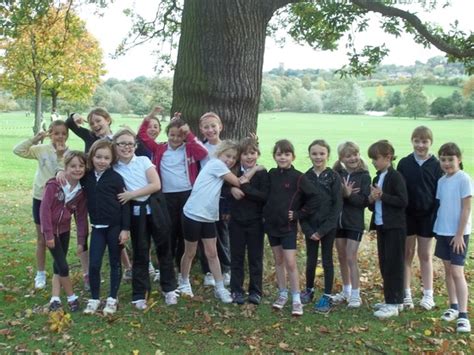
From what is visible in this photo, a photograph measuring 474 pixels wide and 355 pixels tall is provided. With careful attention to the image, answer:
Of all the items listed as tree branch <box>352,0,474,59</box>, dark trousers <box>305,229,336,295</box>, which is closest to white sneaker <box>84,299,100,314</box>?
dark trousers <box>305,229,336,295</box>

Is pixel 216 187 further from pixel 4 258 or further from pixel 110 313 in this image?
pixel 4 258

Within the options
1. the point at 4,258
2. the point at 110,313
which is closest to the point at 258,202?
the point at 110,313

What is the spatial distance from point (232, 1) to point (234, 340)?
4.32 meters

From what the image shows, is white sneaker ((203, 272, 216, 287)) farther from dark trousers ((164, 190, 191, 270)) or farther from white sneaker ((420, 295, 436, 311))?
white sneaker ((420, 295, 436, 311))

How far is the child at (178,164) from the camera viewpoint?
19.8 feet

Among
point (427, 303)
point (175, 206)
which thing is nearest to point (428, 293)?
point (427, 303)

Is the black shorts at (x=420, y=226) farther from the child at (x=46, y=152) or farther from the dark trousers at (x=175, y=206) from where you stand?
the child at (x=46, y=152)

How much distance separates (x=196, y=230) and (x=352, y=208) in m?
1.82

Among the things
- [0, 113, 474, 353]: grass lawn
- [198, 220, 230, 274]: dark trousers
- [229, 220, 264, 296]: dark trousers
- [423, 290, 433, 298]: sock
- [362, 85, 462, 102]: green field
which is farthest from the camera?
[362, 85, 462, 102]: green field

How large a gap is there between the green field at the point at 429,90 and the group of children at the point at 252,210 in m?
Result: 84.3

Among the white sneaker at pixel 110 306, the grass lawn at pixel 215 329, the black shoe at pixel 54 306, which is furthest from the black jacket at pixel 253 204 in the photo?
the black shoe at pixel 54 306

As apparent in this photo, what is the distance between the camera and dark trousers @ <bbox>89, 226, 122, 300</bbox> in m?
5.46

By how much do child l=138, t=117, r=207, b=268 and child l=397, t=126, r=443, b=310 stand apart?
2.43m

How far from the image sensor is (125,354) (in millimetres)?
4734
